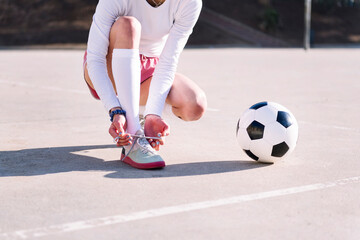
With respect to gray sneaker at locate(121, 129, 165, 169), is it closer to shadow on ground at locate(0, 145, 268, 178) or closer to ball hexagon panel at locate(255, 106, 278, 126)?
shadow on ground at locate(0, 145, 268, 178)

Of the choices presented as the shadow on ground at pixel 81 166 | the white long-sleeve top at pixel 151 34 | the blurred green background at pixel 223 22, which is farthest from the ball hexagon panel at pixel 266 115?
the blurred green background at pixel 223 22

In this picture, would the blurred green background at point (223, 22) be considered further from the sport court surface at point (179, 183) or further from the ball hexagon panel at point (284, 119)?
the ball hexagon panel at point (284, 119)

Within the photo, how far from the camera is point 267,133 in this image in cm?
465

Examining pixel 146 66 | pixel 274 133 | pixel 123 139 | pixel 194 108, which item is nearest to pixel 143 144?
pixel 123 139

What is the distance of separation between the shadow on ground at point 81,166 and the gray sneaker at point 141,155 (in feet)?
0.14

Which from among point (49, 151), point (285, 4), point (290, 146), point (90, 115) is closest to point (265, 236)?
point (290, 146)

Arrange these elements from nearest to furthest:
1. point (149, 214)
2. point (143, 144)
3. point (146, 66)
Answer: point (149, 214) < point (143, 144) < point (146, 66)

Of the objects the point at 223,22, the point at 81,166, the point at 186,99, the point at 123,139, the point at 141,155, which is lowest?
the point at 223,22

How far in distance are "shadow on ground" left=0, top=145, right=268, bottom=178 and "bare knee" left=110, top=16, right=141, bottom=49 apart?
2.86 feet

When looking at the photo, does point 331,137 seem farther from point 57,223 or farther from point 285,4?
point 285,4

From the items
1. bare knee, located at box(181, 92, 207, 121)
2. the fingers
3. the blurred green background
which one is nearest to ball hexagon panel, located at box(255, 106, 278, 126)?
bare knee, located at box(181, 92, 207, 121)

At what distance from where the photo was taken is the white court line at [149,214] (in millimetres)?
2994

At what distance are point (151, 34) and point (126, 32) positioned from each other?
0.41 m

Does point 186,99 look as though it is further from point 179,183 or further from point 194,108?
point 179,183
